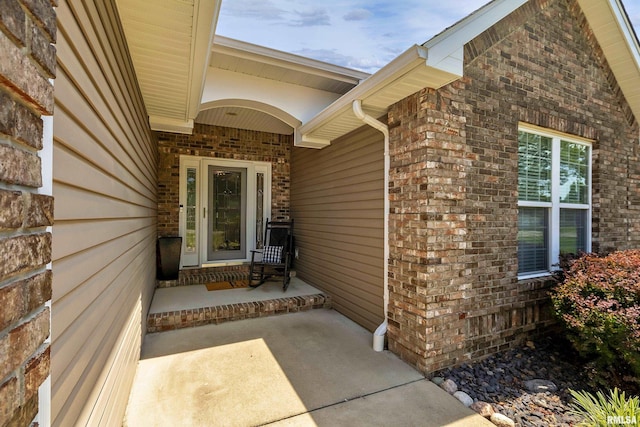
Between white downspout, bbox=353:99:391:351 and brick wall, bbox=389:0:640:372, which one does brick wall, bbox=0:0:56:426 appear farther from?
white downspout, bbox=353:99:391:351

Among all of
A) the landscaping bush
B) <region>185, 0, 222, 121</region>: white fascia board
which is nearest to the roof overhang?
<region>185, 0, 222, 121</region>: white fascia board

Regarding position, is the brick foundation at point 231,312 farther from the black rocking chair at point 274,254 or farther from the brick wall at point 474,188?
the brick wall at point 474,188

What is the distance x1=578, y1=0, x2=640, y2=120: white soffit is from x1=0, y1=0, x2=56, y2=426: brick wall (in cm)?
551

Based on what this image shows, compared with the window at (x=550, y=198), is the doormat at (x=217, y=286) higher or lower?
lower

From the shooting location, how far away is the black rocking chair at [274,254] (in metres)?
5.21

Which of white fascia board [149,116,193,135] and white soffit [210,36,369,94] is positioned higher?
white soffit [210,36,369,94]

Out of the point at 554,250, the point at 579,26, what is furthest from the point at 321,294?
the point at 579,26

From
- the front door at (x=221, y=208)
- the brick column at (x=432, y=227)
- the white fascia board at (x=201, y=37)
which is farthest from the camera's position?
the front door at (x=221, y=208)

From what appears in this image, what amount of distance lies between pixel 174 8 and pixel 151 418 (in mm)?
2682

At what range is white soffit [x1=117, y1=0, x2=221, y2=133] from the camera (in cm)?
176

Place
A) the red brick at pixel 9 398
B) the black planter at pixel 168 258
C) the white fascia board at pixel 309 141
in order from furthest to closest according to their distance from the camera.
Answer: the black planter at pixel 168 258
the white fascia board at pixel 309 141
the red brick at pixel 9 398

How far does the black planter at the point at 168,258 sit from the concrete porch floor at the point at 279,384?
1.77 metres

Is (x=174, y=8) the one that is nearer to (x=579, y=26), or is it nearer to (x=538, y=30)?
(x=538, y=30)

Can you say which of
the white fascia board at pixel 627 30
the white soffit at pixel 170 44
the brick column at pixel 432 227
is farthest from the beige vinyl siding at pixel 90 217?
the white fascia board at pixel 627 30
